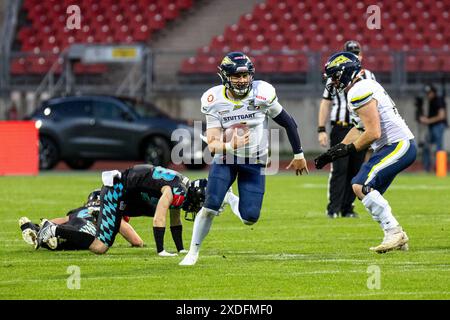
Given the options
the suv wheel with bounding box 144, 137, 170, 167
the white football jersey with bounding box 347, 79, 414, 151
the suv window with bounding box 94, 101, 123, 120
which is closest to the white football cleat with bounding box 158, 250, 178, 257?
the white football jersey with bounding box 347, 79, 414, 151

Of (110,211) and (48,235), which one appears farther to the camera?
(48,235)

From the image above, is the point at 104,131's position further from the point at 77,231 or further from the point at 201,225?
the point at 201,225

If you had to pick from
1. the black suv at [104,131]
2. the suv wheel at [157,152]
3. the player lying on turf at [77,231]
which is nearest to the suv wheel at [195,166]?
the black suv at [104,131]

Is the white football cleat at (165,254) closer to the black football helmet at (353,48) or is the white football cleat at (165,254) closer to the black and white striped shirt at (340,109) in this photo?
the black football helmet at (353,48)

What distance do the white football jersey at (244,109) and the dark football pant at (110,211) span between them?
1.13 meters

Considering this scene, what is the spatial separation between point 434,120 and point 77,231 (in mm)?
14040

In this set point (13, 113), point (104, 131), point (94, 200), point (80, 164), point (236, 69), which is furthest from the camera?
point (13, 113)

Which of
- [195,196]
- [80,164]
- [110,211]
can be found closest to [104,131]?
[80,164]

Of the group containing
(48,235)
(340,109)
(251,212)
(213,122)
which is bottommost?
(48,235)

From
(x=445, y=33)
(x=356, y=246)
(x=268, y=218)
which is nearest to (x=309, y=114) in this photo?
(x=445, y=33)

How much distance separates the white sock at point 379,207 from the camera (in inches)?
434

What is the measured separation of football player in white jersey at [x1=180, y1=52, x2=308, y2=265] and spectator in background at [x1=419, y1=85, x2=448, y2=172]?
13.7 metres

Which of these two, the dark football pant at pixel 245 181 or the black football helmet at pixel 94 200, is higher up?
the dark football pant at pixel 245 181

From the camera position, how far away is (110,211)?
11.0m
